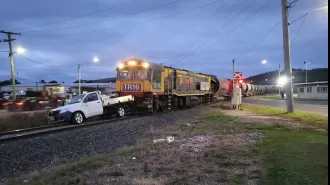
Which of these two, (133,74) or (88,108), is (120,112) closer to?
(88,108)

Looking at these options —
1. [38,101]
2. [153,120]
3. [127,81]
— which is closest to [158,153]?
[153,120]

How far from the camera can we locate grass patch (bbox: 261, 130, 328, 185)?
6.21 meters

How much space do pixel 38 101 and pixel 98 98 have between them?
1501 cm

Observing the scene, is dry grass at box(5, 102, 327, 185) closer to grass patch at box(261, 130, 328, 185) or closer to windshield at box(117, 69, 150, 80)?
grass patch at box(261, 130, 328, 185)

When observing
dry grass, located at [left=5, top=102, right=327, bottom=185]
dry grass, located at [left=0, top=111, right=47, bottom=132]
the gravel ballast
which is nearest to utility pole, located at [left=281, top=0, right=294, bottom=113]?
the gravel ballast

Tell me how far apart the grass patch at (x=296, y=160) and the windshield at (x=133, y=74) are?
14.6 meters

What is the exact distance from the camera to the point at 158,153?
376 inches

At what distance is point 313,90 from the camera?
6438 centimetres

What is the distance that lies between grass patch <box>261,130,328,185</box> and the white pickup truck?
12218mm

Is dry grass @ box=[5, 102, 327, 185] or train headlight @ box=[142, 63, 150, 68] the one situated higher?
train headlight @ box=[142, 63, 150, 68]

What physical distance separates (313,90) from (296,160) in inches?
2428

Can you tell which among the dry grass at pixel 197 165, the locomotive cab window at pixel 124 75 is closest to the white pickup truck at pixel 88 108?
the locomotive cab window at pixel 124 75

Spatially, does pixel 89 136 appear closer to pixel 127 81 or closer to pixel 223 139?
pixel 223 139

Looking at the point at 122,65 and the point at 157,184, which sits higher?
the point at 122,65
